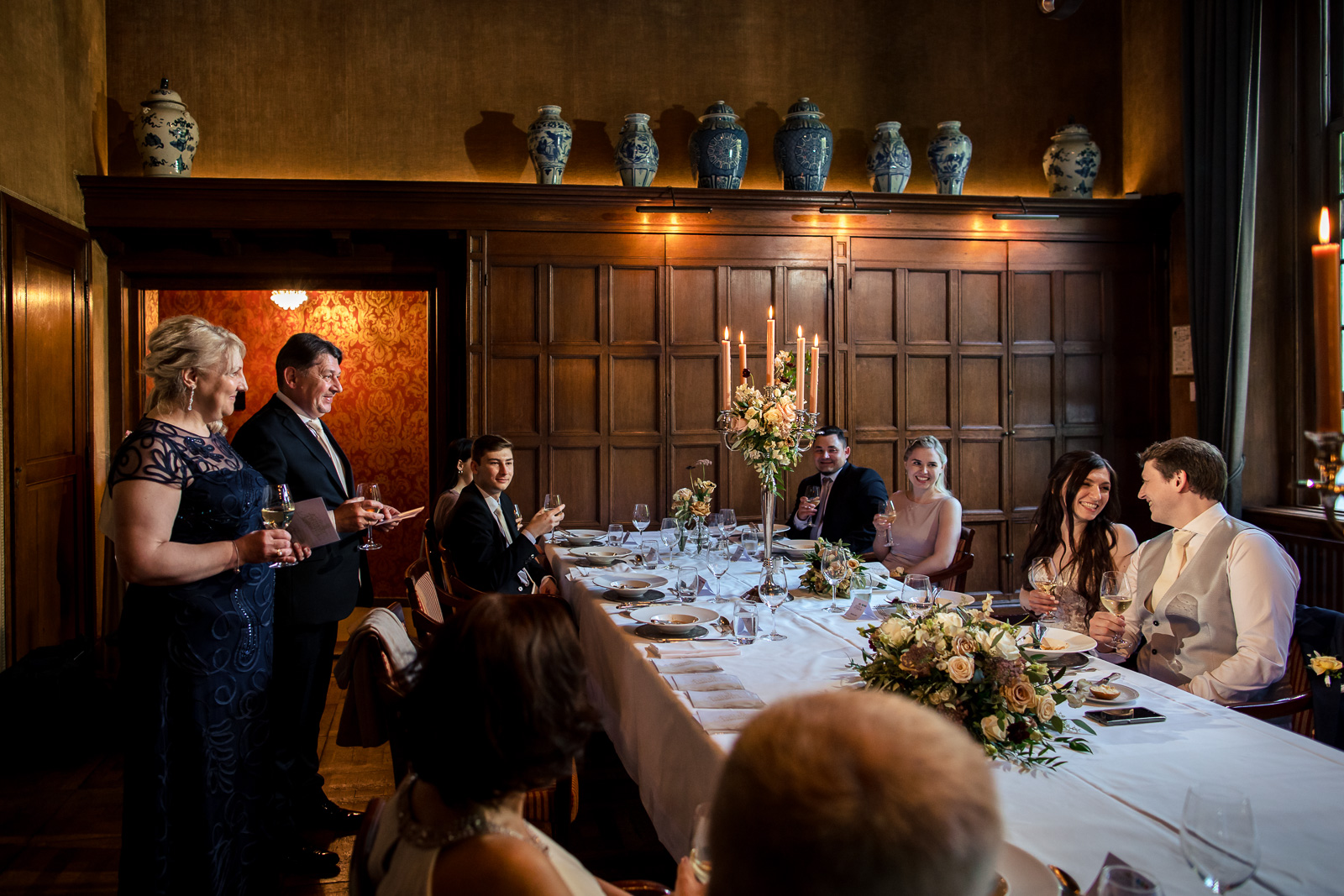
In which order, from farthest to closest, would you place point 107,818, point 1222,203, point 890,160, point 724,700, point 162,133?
Answer: point 890,160 < point 162,133 < point 1222,203 < point 107,818 < point 724,700

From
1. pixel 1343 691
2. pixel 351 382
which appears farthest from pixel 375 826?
pixel 351 382

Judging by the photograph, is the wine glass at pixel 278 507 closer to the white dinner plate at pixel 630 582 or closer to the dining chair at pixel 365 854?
the white dinner plate at pixel 630 582

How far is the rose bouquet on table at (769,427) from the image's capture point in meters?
3.22

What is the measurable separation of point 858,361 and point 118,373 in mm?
4849

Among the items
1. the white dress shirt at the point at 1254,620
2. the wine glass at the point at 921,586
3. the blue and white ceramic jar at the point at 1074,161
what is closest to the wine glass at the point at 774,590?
the wine glass at the point at 921,586

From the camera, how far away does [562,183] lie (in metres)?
5.97

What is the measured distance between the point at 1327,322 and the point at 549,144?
5.42 metres

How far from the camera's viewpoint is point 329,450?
3.25m

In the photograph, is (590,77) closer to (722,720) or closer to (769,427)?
(769,427)

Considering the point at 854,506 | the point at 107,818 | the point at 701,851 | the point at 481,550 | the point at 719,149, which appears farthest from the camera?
the point at 719,149

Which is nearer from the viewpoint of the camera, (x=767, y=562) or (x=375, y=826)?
(x=375, y=826)

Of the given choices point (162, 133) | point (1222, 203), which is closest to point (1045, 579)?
point (1222, 203)

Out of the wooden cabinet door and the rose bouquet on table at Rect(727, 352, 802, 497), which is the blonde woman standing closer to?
the rose bouquet on table at Rect(727, 352, 802, 497)

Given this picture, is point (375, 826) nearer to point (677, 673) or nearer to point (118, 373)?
point (677, 673)
